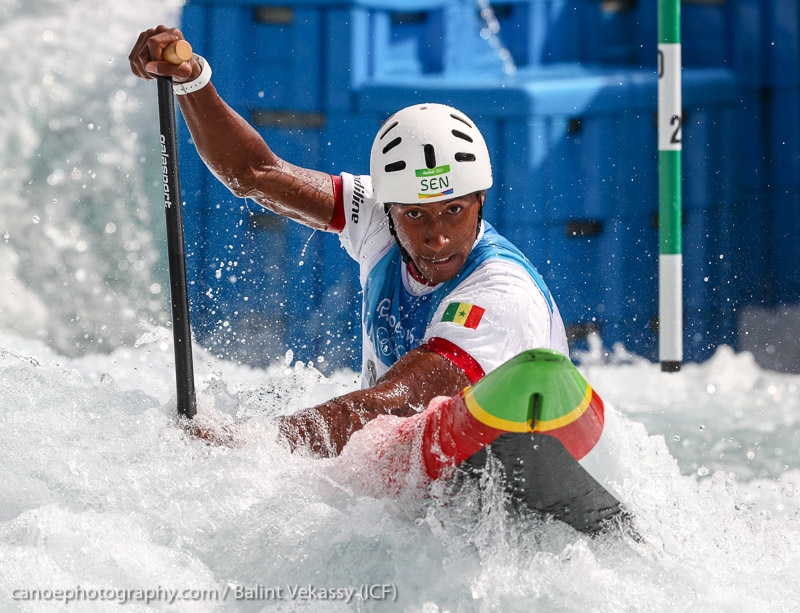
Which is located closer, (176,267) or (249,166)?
(176,267)

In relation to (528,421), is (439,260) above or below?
above

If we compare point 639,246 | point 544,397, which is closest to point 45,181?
point 639,246

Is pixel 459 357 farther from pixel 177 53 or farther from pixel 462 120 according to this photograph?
pixel 177 53

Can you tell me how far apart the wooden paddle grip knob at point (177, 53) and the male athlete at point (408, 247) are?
25 millimetres

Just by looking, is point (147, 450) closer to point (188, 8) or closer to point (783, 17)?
point (188, 8)

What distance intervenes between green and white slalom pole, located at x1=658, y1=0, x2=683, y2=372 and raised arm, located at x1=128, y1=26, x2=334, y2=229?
6.66 ft

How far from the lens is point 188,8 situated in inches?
197

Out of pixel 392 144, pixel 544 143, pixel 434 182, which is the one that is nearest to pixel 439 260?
pixel 434 182

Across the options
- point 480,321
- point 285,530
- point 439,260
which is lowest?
point 285,530

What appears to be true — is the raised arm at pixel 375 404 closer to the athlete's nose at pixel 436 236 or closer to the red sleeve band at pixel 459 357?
the red sleeve band at pixel 459 357

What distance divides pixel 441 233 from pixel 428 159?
211 mm

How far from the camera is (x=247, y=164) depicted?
3.34 meters

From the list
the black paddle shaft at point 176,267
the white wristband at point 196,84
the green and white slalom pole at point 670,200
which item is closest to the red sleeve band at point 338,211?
the white wristband at point 196,84

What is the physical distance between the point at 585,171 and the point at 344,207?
7.36 feet
